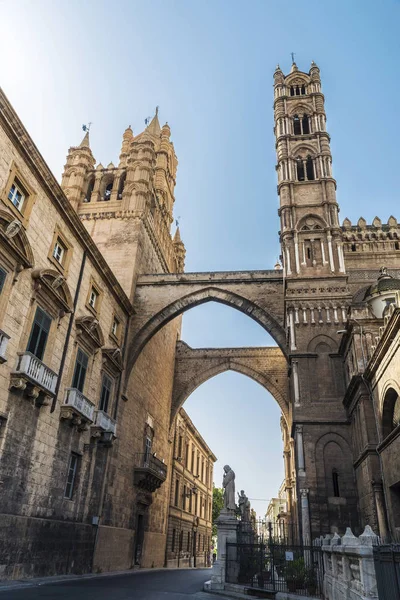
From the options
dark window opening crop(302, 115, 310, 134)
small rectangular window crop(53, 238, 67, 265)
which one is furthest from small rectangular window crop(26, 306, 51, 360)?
dark window opening crop(302, 115, 310, 134)

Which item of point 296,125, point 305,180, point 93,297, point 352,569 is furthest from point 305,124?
point 352,569

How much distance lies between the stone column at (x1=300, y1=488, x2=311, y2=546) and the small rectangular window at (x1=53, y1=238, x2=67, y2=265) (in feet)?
39.3

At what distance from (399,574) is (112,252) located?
69.1ft

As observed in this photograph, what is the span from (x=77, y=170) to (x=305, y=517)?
22.1 metres

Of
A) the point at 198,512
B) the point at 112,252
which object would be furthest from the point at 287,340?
the point at 198,512

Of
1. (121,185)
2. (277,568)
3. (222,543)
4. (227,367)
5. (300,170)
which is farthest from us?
A: (227,367)

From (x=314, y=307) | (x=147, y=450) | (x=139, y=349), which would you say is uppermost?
(x=314, y=307)

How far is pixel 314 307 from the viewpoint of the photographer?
20359mm

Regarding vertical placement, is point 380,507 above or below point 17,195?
below

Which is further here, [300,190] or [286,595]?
[300,190]

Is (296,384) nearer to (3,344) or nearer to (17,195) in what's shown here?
(3,344)

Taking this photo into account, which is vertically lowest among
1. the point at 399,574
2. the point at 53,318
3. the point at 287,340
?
the point at 399,574

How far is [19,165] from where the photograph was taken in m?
13.1

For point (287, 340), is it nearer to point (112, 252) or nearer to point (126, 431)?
point (126, 431)
